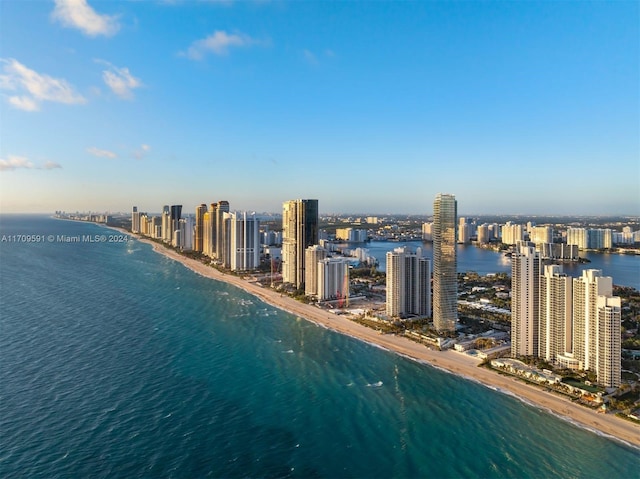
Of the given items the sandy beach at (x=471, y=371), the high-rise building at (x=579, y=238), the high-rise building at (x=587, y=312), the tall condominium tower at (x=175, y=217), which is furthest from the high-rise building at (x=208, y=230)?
the high-rise building at (x=579, y=238)

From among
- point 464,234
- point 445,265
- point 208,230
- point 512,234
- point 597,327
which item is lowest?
point 597,327

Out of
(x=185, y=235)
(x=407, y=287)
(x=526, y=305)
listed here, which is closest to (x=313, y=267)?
(x=407, y=287)

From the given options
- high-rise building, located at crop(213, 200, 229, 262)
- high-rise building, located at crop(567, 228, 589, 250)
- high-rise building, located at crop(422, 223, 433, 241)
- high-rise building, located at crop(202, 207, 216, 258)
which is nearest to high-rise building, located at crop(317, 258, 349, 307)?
A: high-rise building, located at crop(213, 200, 229, 262)

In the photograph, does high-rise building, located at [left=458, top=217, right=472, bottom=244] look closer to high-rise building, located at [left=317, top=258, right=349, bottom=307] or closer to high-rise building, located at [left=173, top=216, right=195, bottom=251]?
high-rise building, located at [left=173, top=216, right=195, bottom=251]

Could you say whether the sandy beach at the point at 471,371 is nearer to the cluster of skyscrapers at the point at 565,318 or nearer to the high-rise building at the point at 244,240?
the cluster of skyscrapers at the point at 565,318

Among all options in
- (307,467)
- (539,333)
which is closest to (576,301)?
(539,333)

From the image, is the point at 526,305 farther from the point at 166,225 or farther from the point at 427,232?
the point at 166,225

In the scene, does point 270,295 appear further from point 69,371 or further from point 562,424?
point 562,424

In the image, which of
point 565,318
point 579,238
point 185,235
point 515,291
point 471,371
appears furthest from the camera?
point 185,235

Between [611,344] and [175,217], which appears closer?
[611,344]

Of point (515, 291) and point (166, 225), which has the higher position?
point (166, 225)
